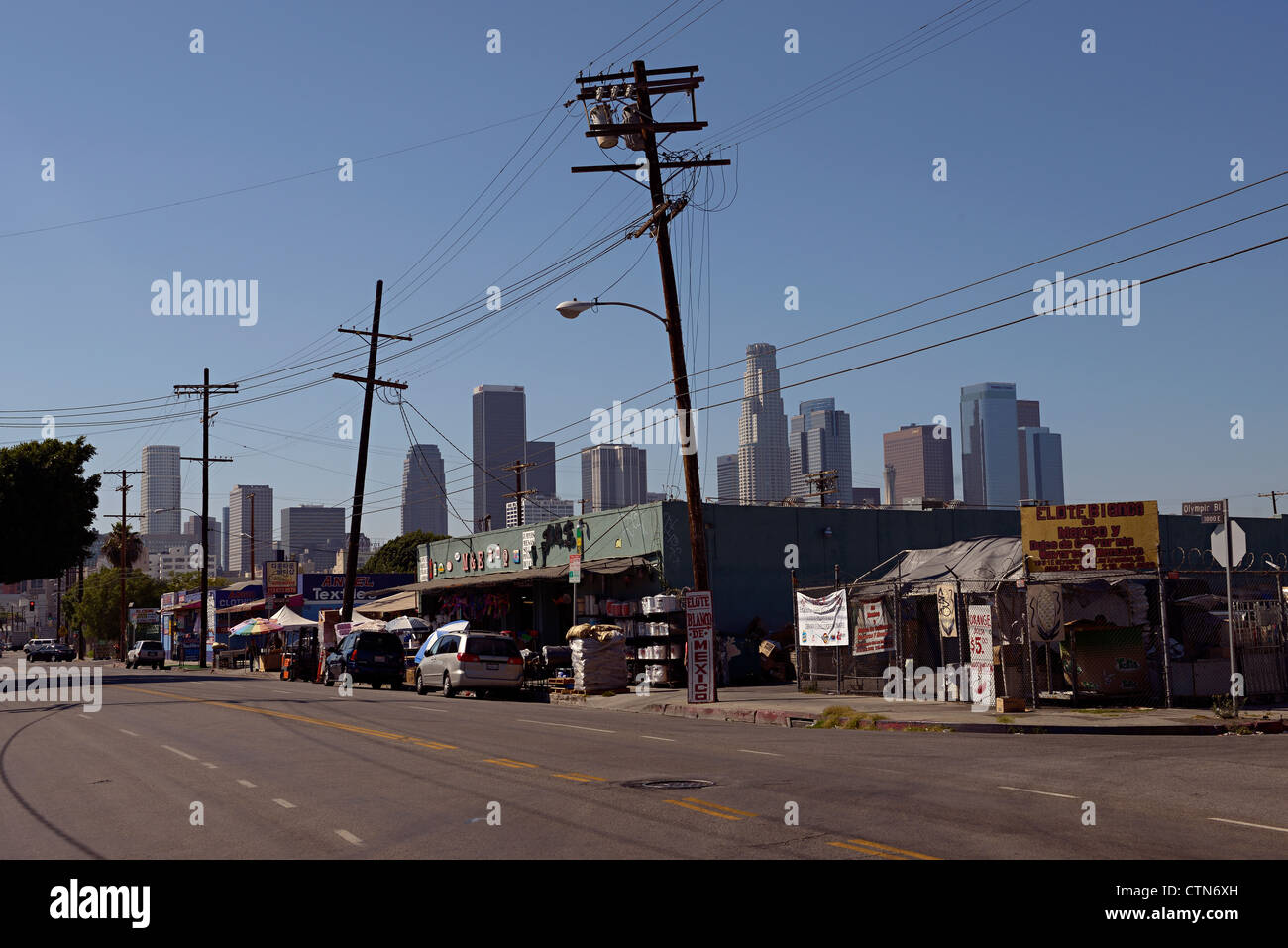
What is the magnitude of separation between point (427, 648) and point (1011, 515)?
72.5 feet

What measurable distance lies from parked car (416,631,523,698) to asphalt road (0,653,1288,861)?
11.0 metres

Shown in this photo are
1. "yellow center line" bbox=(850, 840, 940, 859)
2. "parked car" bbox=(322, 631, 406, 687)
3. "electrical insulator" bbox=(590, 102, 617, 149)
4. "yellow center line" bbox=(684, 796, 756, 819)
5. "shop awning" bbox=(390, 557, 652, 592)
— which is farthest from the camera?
"parked car" bbox=(322, 631, 406, 687)

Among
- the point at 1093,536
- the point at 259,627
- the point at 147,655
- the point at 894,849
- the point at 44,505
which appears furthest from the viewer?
the point at 147,655

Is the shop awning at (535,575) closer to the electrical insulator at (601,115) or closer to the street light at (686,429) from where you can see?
the street light at (686,429)

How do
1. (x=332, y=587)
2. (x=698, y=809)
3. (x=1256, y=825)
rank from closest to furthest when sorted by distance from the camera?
(x=1256, y=825), (x=698, y=809), (x=332, y=587)

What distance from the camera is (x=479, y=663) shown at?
32.8 m

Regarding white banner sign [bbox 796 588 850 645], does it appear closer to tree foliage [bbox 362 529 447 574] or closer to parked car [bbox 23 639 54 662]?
parked car [bbox 23 639 54 662]

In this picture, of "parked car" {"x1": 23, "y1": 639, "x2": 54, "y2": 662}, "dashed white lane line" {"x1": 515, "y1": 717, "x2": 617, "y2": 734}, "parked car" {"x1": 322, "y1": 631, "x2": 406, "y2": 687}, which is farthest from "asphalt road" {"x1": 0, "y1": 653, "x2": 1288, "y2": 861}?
"parked car" {"x1": 23, "y1": 639, "x2": 54, "y2": 662}

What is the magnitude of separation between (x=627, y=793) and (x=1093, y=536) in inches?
558

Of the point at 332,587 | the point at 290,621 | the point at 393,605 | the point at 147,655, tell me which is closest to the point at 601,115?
the point at 393,605

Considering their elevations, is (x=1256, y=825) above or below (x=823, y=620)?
below

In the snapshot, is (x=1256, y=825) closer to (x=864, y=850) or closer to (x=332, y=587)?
(x=864, y=850)

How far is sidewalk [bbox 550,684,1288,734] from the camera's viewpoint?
19.1m

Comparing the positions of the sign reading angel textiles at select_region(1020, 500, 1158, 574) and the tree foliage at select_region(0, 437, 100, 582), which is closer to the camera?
the sign reading angel textiles at select_region(1020, 500, 1158, 574)
